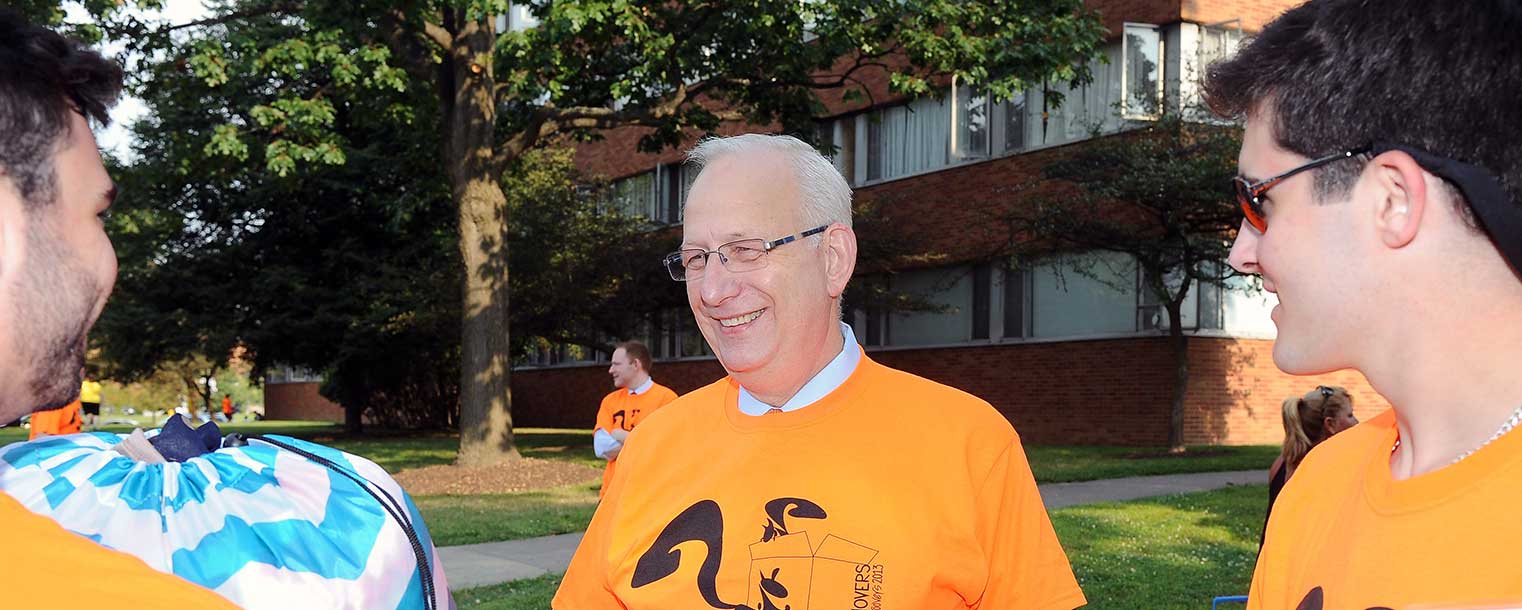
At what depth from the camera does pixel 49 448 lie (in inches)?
49.3

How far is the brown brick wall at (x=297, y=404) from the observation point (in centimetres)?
5350

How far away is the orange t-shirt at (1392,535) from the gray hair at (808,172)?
1.35m

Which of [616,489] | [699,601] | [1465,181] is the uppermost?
[1465,181]

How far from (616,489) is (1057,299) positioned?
1835 centimetres

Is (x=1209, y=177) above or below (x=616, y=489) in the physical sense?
above

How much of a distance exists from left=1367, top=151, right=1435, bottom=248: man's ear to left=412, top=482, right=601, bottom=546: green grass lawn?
9.22 meters

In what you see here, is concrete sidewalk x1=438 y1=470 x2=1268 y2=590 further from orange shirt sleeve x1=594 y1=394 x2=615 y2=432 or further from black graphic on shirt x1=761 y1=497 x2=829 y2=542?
black graphic on shirt x1=761 y1=497 x2=829 y2=542

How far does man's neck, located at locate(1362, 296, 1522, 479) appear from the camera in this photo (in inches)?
59.3

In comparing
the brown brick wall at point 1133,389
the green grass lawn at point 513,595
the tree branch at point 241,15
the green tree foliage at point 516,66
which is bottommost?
the green grass lawn at point 513,595

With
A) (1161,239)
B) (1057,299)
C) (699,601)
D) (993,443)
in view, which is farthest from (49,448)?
(1057,299)

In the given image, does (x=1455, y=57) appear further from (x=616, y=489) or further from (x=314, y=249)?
(x=314, y=249)

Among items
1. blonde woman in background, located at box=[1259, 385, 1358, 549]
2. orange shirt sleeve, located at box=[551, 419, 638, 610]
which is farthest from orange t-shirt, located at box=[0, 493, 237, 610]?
blonde woman in background, located at box=[1259, 385, 1358, 549]

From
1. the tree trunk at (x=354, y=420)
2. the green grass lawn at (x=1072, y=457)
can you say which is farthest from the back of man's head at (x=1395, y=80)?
the tree trunk at (x=354, y=420)

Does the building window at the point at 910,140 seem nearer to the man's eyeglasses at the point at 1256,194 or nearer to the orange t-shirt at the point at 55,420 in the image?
the orange t-shirt at the point at 55,420
